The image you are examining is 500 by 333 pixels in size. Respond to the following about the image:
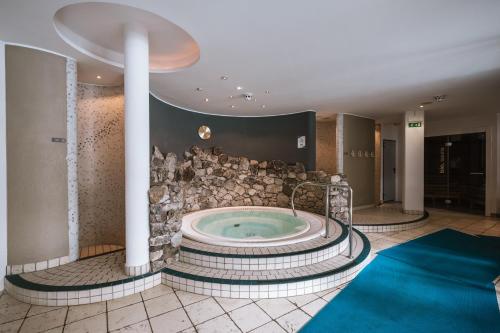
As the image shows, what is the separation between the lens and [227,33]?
2191 millimetres

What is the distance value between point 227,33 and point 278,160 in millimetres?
4007

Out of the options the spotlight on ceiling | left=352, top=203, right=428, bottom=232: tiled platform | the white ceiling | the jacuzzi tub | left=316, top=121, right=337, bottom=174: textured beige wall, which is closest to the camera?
the white ceiling

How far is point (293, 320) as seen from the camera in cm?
202

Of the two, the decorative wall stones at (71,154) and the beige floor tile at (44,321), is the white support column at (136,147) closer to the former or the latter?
the beige floor tile at (44,321)

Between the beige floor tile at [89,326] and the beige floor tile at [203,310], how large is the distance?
2.29 feet

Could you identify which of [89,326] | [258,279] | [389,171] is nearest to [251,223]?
[258,279]

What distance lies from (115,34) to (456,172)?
9179 mm

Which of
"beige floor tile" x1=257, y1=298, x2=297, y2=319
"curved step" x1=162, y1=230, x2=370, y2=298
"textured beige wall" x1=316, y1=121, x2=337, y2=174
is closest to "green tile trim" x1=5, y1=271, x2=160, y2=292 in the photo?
"curved step" x1=162, y1=230, x2=370, y2=298

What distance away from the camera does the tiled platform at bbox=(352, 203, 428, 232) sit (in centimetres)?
462

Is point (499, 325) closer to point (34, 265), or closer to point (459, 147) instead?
point (34, 265)

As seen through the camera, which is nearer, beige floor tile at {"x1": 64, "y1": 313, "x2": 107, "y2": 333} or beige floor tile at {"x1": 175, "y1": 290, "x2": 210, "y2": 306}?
beige floor tile at {"x1": 64, "y1": 313, "x2": 107, "y2": 333}

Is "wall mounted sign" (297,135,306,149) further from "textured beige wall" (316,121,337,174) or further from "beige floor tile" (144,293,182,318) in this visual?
"beige floor tile" (144,293,182,318)

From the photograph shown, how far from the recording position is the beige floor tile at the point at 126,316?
194 cm

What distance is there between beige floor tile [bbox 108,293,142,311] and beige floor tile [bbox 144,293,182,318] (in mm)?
131
